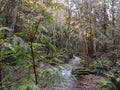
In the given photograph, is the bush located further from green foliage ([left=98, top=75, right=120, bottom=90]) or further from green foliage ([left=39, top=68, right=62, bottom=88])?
green foliage ([left=39, top=68, right=62, bottom=88])

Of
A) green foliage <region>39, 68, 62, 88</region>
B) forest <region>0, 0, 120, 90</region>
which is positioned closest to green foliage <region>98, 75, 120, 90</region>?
forest <region>0, 0, 120, 90</region>

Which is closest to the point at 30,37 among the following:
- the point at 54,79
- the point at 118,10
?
the point at 54,79

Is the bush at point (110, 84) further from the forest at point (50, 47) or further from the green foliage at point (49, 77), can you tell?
the green foliage at point (49, 77)

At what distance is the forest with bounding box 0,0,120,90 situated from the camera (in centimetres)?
242

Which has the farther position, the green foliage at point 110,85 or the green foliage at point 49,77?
the green foliage at point 110,85

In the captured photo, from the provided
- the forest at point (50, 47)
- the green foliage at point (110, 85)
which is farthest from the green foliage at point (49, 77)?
the green foliage at point (110, 85)

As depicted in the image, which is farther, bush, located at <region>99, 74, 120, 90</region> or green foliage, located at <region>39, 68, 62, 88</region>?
bush, located at <region>99, 74, 120, 90</region>

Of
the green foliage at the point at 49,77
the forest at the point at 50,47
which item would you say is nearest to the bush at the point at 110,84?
the forest at the point at 50,47

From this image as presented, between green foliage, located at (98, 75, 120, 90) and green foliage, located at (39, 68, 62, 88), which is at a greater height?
green foliage, located at (39, 68, 62, 88)

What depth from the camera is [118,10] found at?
2202 centimetres

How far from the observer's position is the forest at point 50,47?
2.42 metres

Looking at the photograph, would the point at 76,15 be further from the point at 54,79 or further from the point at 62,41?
the point at 54,79

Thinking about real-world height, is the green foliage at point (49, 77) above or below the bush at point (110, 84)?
above

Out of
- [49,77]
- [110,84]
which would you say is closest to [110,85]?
[110,84]
